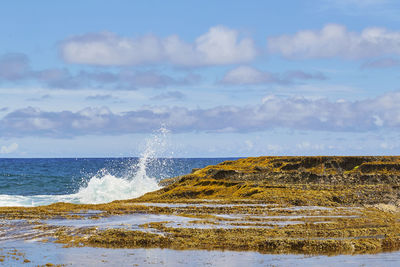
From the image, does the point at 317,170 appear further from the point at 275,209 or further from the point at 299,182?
the point at 275,209

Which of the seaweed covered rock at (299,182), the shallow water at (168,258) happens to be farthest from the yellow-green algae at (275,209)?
the shallow water at (168,258)

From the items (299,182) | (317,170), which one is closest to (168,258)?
(299,182)

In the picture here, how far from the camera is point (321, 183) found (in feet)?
149

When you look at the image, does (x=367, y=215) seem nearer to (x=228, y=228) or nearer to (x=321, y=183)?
(x=228, y=228)

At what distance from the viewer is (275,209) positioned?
32.8m

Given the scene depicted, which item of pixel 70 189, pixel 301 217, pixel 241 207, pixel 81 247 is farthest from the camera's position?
pixel 70 189

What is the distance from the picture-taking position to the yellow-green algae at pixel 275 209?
21.3 metres

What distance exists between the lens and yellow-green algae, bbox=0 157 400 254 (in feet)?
70.0

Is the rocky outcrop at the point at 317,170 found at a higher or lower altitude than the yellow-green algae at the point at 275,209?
higher

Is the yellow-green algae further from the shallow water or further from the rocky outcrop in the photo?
the shallow water

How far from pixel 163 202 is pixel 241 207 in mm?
6912

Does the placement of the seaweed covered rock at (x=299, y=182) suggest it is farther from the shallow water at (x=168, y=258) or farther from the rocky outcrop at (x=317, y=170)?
the shallow water at (x=168, y=258)

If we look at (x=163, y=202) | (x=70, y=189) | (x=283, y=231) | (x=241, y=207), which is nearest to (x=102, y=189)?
(x=70, y=189)

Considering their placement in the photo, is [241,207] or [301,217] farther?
[241,207]
